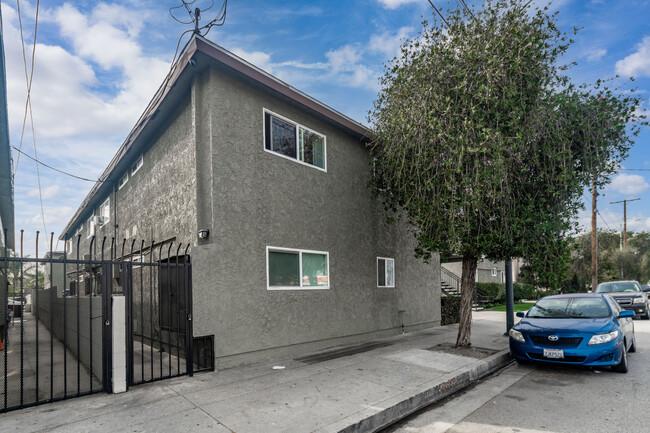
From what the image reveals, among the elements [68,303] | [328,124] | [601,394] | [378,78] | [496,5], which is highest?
[496,5]

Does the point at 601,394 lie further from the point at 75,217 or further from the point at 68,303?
the point at 75,217

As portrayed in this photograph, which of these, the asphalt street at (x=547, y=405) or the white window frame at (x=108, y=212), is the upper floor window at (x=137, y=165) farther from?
the asphalt street at (x=547, y=405)

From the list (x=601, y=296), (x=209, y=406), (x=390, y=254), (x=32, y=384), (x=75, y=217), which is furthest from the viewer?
(x=75, y=217)

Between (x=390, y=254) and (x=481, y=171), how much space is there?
185 inches

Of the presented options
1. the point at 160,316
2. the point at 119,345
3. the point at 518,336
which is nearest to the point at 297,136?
the point at 160,316

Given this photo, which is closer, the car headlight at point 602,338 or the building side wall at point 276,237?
the car headlight at point 602,338

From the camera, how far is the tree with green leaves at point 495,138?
7.03m

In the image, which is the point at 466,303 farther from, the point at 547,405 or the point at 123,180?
the point at 123,180

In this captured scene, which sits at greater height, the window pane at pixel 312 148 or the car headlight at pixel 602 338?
the window pane at pixel 312 148

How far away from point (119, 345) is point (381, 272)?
7.19m

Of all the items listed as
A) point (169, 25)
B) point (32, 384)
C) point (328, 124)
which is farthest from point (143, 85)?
point (32, 384)

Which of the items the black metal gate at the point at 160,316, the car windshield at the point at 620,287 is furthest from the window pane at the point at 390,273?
the car windshield at the point at 620,287

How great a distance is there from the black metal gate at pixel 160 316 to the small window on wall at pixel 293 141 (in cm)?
306

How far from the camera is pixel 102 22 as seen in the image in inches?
310
